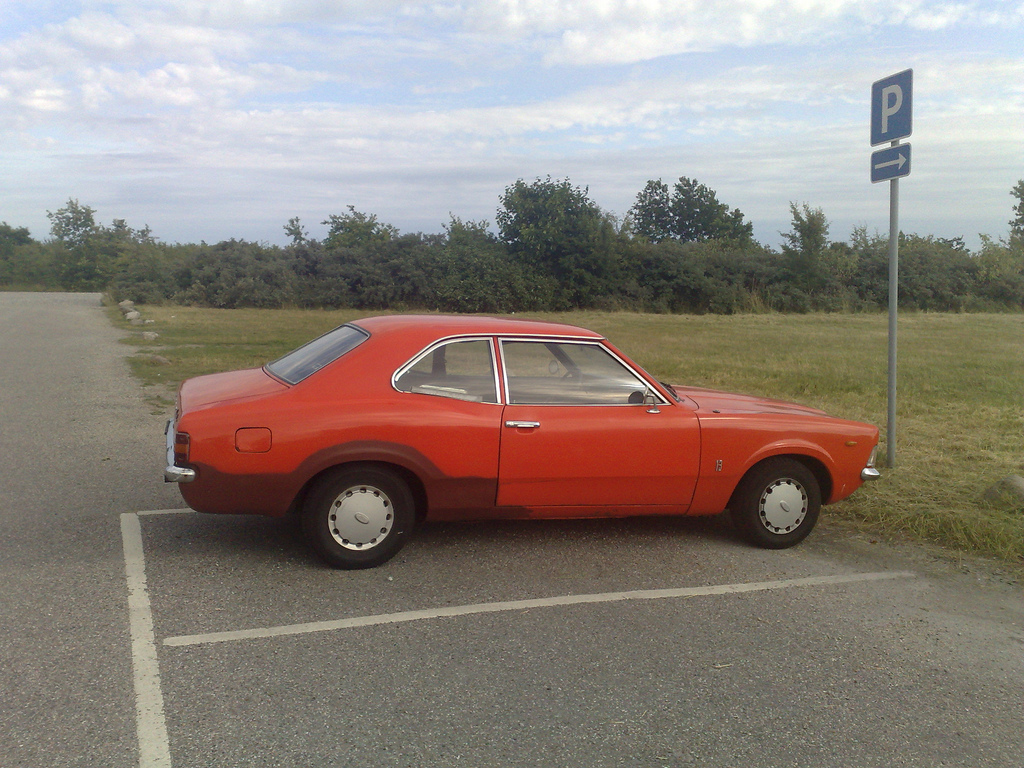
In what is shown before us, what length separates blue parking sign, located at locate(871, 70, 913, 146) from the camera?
7.14 meters

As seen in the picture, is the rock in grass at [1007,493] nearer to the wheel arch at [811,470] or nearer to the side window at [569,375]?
the wheel arch at [811,470]

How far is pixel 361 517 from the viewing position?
4.98 meters

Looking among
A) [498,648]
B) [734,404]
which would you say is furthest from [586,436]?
[498,648]

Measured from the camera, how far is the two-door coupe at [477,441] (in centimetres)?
484

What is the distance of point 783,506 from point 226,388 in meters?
3.62

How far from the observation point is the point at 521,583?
195 inches

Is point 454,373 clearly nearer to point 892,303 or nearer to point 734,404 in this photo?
point 734,404

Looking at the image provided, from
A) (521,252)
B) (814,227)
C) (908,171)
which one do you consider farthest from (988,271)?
(908,171)

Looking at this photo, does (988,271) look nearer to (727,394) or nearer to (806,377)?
(806,377)

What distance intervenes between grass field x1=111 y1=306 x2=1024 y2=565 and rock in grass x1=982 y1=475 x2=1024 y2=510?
0.04 m

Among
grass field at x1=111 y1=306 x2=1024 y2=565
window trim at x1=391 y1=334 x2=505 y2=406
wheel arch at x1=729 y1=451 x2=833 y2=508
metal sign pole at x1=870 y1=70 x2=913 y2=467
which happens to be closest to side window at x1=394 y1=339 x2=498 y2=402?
window trim at x1=391 y1=334 x2=505 y2=406

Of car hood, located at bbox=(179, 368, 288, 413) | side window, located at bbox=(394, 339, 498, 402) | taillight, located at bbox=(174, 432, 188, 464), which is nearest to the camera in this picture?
taillight, located at bbox=(174, 432, 188, 464)

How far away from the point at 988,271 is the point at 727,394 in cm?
3915

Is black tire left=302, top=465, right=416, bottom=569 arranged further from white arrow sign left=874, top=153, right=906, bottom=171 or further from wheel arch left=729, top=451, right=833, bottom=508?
white arrow sign left=874, top=153, right=906, bottom=171
